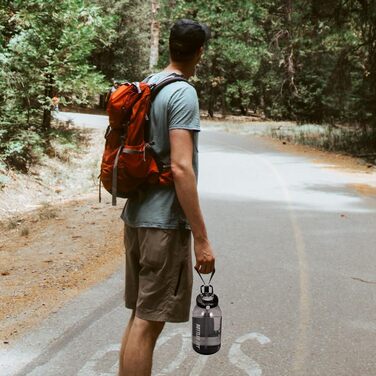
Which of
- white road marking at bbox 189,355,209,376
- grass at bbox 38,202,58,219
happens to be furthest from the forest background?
white road marking at bbox 189,355,209,376

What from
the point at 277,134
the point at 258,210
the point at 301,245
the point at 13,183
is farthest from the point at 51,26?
the point at 277,134

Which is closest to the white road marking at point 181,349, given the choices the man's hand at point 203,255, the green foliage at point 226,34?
the man's hand at point 203,255

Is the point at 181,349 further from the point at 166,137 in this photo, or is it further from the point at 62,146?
the point at 62,146

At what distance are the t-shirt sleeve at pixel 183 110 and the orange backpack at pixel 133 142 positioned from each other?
104mm

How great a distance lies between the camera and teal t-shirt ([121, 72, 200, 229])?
9.89ft

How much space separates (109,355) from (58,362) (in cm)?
38

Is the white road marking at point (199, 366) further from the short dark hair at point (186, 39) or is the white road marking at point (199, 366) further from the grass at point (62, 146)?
the grass at point (62, 146)

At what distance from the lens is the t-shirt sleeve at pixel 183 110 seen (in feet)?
9.84

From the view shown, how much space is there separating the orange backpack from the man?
0.15ft

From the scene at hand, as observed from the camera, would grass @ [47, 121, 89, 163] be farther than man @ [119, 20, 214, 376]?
Yes

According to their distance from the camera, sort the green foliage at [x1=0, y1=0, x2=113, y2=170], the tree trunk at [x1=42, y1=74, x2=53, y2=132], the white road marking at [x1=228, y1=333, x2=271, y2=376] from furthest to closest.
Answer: the tree trunk at [x1=42, y1=74, x2=53, y2=132] → the green foliage at [x1=0, y1=0, x2=113, y2=170] → the white road marking at [x1=228, y1=333, x2=271, y2=376]

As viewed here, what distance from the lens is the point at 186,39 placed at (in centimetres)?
310

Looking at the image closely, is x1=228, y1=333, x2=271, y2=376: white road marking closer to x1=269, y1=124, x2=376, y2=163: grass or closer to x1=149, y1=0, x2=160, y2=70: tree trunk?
x1=269, y1=124, x2=376, y2=163: grass

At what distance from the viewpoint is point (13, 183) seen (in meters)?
13.2
